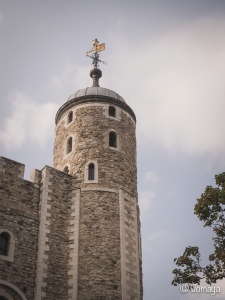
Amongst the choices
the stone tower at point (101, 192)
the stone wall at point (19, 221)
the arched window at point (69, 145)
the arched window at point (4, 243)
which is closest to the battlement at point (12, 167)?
the stone wall at point (19, 221)

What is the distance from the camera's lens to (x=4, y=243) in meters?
17.8

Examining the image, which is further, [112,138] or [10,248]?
[112,138]

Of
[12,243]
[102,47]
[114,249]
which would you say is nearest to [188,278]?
[114,249]

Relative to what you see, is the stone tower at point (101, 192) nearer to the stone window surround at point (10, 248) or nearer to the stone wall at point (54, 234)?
the stone wall at point (54, 234)

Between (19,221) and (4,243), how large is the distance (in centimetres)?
124

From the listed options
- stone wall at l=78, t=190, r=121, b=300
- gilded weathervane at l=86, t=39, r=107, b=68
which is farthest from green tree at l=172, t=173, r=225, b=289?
gilded weathervane at l=86, t=39, r=107, b=68

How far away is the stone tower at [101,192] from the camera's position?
61.0 ft

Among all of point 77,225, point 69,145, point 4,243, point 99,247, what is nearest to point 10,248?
point 4,243

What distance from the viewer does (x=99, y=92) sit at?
25188 mm

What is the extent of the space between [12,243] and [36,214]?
80.8 inches

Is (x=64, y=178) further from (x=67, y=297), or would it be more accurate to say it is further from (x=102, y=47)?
(x=102, y=47)

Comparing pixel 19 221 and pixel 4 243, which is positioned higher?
pixel 19 221

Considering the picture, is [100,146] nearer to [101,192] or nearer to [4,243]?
[101,192]

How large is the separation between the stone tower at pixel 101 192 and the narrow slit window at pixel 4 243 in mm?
2945
